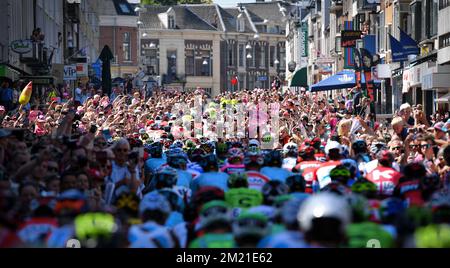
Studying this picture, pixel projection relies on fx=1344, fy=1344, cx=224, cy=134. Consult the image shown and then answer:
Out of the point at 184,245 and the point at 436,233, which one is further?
the point at 184,245

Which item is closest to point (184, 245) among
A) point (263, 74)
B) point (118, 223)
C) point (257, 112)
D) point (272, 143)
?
point (118, 223)

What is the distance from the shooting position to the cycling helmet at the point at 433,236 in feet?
34.4

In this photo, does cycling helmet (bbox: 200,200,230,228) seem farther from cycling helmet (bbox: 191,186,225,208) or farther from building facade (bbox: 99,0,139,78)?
building facade (bbox: 99,0,139,78)

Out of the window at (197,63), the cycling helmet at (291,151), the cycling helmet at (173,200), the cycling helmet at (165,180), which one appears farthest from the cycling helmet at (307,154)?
the window at (197,63)

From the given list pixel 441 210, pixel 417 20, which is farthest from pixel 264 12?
pixel 441 210

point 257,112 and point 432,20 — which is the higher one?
point 432,20

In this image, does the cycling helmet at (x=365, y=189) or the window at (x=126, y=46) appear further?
the window at (x=126, y=46)

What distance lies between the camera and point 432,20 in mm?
41750

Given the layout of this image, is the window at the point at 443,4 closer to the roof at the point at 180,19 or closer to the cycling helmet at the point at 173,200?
the cycling helmet at the point at 173,200

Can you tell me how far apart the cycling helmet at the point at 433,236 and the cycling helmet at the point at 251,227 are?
47.3 inches
